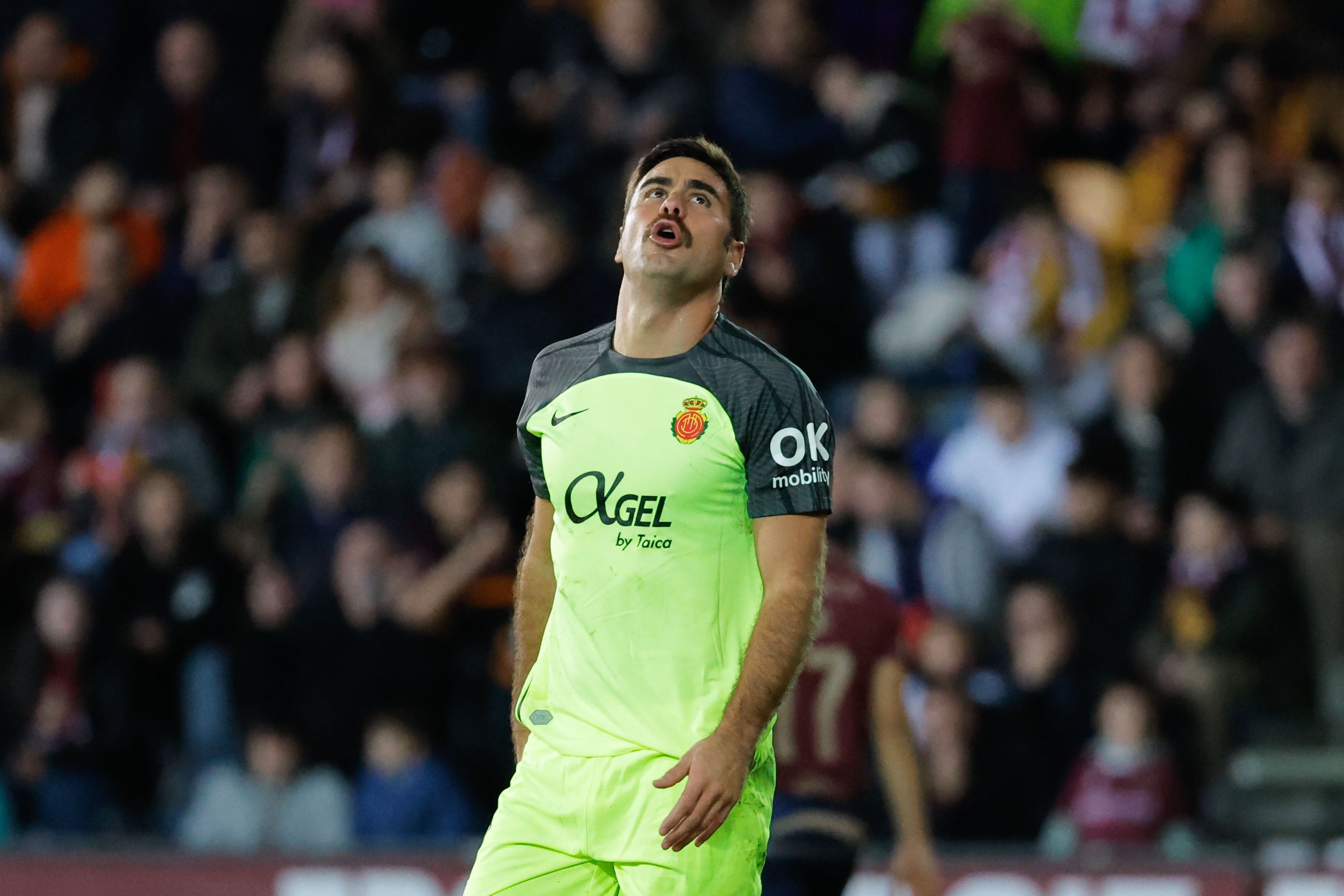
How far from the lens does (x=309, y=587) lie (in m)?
10.3

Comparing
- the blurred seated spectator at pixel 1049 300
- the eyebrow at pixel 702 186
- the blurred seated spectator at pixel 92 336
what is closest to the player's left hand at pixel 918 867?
the eyebrow at pixel 702 186

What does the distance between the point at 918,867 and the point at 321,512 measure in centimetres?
464

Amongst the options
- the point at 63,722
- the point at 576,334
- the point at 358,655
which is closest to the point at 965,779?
the point at 358,655

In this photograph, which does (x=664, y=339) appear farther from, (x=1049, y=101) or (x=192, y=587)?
(x=1049, y=101)

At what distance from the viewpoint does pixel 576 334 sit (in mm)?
10930

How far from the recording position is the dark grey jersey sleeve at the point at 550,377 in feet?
15.0

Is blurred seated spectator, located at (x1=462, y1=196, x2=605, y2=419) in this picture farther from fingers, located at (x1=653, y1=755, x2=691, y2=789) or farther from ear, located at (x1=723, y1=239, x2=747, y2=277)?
fingers, located at (x1=653, y1=755, x2=691, y2=789)

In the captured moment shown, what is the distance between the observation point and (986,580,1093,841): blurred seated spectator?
371 inches

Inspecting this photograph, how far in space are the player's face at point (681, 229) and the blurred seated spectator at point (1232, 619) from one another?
5.64m

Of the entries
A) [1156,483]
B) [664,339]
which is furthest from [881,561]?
[664,339]

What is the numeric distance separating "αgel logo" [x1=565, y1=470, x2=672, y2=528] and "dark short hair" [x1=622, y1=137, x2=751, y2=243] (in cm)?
65

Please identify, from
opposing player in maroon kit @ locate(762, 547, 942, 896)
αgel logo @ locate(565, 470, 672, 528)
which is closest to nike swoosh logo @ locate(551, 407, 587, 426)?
αgel logo @ locate(565, 470, 672, 528)

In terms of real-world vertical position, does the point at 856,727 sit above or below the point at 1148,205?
below

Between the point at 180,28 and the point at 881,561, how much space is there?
6017 millimetres
